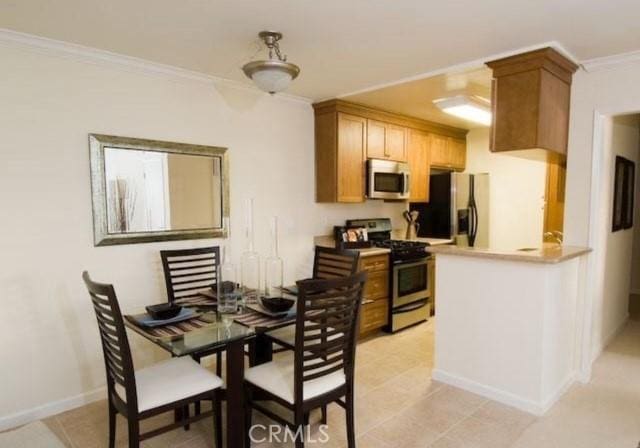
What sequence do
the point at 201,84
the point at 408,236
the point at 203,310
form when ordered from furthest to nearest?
1. the point at 408,236
2. the point at 201,84
3. the point at 203,310

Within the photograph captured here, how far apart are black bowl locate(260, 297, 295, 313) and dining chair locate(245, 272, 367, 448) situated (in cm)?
29

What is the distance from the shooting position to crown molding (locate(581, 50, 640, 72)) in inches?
110

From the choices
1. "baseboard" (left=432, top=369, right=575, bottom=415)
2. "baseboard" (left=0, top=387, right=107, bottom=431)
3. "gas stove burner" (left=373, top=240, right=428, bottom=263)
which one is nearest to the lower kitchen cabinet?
"gas stove burner" (left=373, top=240, right=428, bottom=263)

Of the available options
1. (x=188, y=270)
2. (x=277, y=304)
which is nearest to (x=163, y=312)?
(x=277, y=304)

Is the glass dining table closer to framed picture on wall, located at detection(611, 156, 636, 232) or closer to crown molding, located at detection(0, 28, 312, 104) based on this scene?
crown molding, located at detection(0, 28, 312, 104)

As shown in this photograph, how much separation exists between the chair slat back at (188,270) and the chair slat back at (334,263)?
78 centimetres

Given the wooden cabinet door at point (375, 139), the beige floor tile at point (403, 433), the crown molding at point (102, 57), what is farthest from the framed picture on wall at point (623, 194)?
the crown molding at point (102, 57)

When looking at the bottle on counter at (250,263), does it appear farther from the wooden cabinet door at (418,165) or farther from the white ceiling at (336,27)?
the wooden cabinet door at (418,165)

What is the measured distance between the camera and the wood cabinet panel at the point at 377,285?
4007 mm

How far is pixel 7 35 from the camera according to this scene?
243 centimetres

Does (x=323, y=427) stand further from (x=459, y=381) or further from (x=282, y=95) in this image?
(x=282, y=95)

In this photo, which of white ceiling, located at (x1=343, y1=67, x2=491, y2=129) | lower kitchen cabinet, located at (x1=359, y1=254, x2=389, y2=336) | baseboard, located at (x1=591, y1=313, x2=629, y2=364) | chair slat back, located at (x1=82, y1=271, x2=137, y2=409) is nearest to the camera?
chair slat back, located at (x1=82, y1=271, x2=137, y2=409)

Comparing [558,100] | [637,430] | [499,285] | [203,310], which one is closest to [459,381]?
[499,285]

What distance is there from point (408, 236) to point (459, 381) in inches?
98.3
